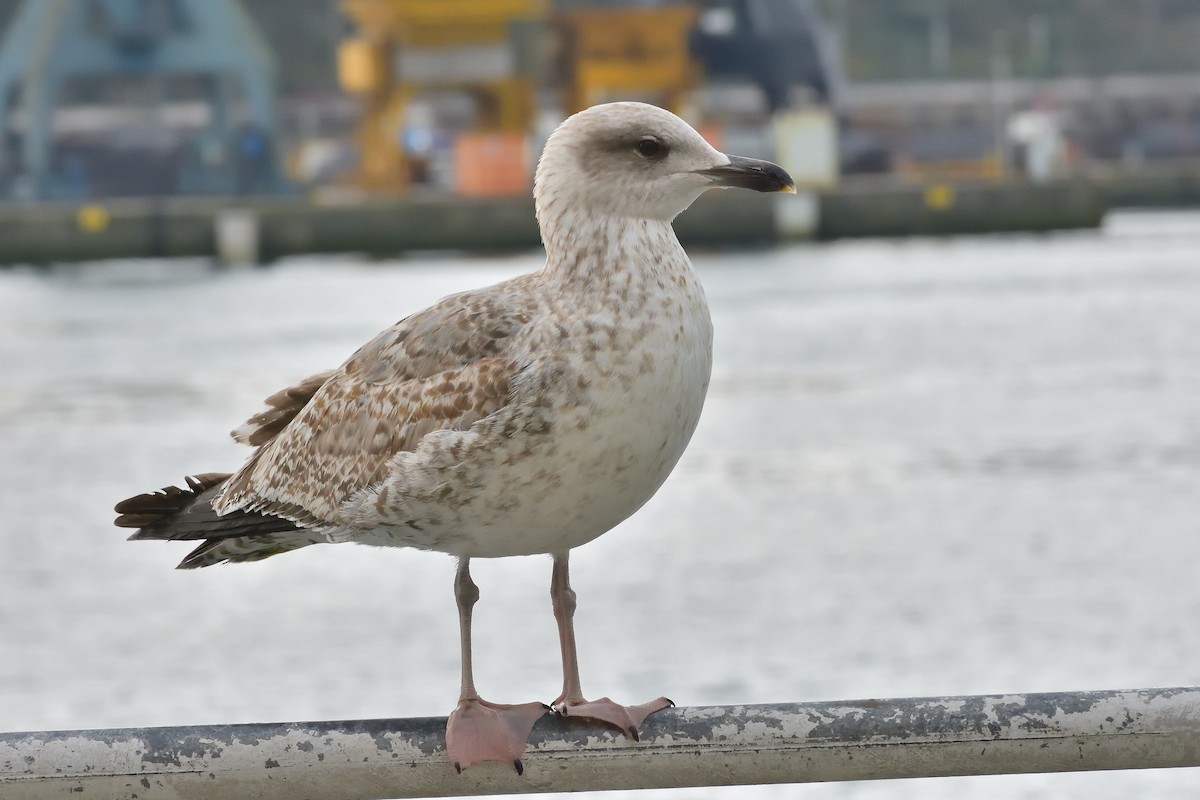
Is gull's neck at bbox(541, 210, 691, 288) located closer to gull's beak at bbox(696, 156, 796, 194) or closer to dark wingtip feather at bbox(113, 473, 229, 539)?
gull's beak at bbox(696, 156, 796, 194)

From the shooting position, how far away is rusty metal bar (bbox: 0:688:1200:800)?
10.4 feet

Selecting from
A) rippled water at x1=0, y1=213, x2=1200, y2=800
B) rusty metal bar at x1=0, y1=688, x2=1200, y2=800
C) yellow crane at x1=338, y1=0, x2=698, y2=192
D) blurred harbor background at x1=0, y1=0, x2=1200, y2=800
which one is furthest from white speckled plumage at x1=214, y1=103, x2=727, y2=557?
yellow crane at x1=338, y1=0, x2=698, y2=192

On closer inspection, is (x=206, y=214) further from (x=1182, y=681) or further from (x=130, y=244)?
(x=1182, y=681)

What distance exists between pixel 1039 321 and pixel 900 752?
32.5 m

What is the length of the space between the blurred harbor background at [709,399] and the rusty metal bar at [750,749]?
552 centimetres

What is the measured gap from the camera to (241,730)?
3215 mm

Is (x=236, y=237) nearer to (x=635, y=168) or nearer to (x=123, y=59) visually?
(x=123, y=59)

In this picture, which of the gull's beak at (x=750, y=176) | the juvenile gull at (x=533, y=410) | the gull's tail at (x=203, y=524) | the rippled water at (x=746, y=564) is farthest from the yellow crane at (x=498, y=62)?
the gull's beak at (x=750, y=176)

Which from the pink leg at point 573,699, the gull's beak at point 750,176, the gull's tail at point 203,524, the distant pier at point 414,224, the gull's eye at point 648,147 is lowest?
the distant pier at point 414,224

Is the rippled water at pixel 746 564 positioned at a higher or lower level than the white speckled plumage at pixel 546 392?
lower

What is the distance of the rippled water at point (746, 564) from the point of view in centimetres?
1122

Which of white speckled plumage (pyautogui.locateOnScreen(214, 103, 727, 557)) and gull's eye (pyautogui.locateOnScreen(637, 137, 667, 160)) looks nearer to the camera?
white speckled plumage (pyautogui.locateOnScreen(214, 103, 727, 557))

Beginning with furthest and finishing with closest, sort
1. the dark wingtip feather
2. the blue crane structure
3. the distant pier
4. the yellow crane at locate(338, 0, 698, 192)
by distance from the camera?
the blue crane structure < the yellow crane at locate(338, 0, 698, 192) < the distant pier < the dark wingtip feather

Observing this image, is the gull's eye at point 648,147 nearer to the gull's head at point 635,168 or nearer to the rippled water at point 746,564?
the gull's head at point 635,168
